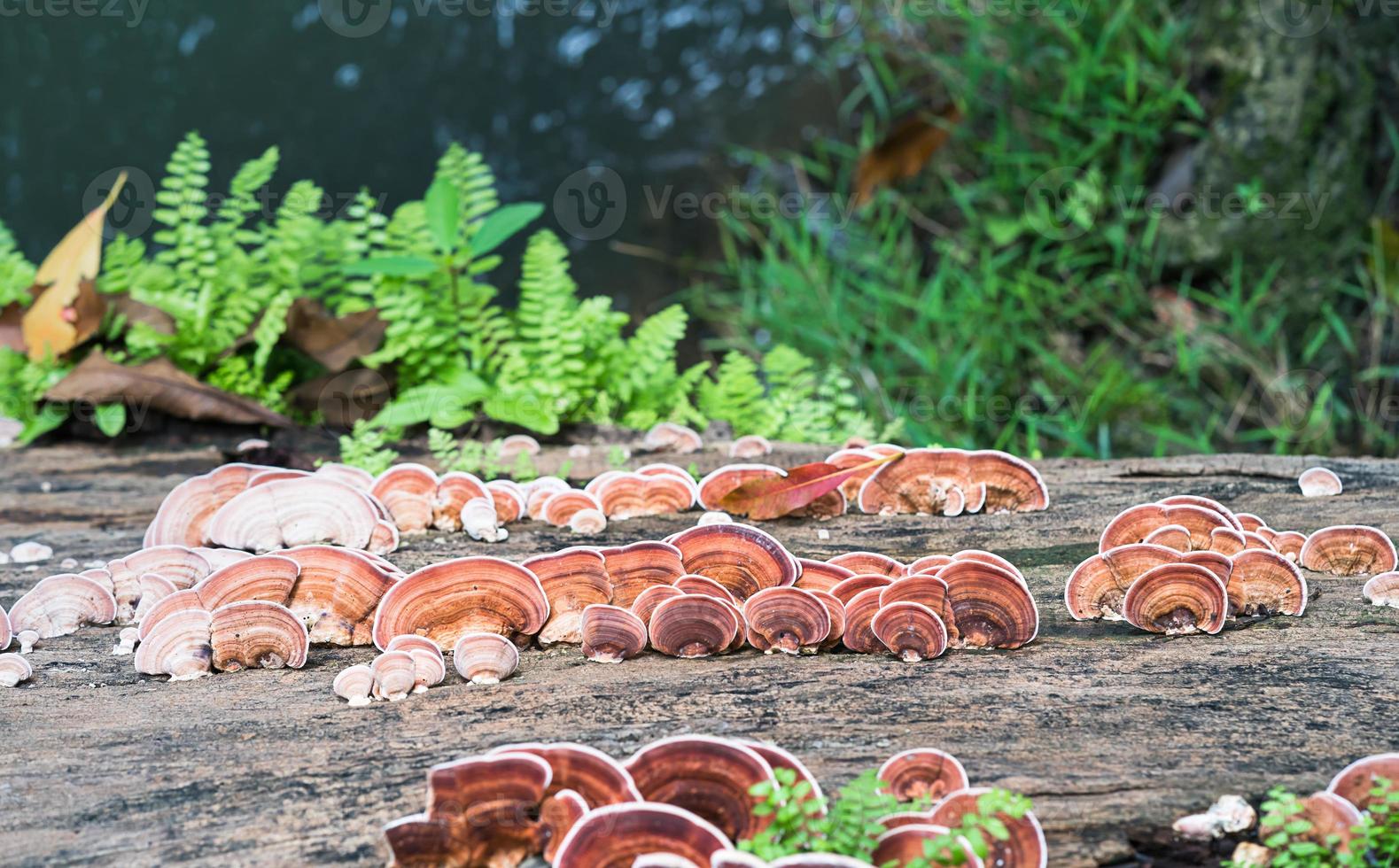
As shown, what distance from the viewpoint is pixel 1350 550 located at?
2451 millimetres

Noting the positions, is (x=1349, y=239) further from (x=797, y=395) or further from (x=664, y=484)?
(x=664, y=484)

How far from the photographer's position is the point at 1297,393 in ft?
19.1

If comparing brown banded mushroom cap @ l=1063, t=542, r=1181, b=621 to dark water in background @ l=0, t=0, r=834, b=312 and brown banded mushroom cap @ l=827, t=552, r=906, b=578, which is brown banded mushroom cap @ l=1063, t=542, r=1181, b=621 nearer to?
brown banded mushroom cap @ l=827, t=552, r=906, b=578

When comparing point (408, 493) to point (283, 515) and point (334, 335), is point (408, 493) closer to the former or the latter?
point (283, 515)

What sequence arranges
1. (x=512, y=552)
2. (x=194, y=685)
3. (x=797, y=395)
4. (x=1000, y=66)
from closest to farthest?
(x=194, y=685) < (x=512, y=552) < (x=797, y=395) < (x=1000, y=66)

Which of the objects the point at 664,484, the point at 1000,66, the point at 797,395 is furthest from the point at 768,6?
the point at 664,484

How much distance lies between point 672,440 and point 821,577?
178 cm

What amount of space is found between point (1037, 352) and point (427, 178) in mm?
5750

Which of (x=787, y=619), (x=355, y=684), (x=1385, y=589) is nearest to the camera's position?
(x=355, y=684)

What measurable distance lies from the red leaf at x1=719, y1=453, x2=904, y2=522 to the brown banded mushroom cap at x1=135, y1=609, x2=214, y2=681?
1.44 m

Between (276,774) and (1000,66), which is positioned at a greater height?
(1000,66)

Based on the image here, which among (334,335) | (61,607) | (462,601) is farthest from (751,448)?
(61,607)

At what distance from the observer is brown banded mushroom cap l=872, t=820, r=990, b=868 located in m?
1.39

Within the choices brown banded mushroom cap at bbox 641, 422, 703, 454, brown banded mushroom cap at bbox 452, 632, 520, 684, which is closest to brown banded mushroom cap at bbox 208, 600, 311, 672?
brown banded mushroom cap at bbox 452, 632, 520, 684
